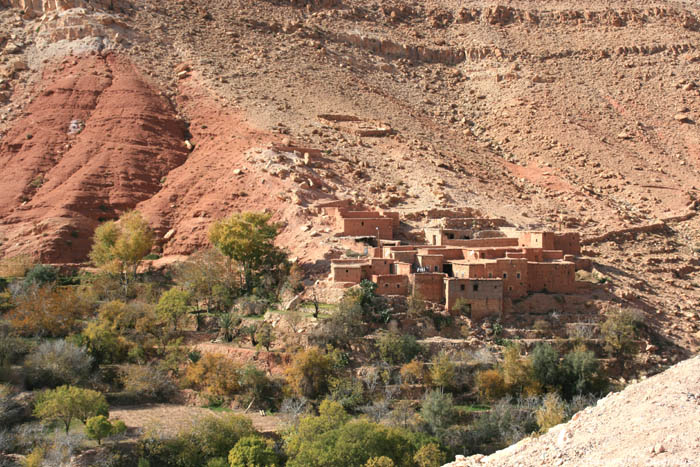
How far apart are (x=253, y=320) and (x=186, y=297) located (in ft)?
9.60

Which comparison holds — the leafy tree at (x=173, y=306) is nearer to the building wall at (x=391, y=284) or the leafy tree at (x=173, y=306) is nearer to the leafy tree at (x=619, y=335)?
the building wall at (x=391, y=284)

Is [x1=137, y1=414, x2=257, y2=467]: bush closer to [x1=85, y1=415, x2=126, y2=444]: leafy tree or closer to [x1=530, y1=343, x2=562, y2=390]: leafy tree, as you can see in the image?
[x1=85, y1=415, x2=126, y2=444]: leafy tree

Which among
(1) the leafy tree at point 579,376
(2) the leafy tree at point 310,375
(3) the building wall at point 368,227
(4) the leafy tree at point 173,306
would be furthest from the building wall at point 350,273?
(1) the leafy tree at point 579,376

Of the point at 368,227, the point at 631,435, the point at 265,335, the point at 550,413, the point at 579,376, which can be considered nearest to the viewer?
the point at 631,435

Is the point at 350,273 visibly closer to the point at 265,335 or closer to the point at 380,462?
the point at 265,335

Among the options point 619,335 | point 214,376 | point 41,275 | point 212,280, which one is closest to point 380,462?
point 214,376

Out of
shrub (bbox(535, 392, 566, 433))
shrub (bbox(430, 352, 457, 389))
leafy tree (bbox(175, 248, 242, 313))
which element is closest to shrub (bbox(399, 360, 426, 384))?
shrub (bbox(430, 352, 457, 389))

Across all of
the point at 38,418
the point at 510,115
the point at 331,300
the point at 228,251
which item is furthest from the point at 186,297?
the point at 510,115

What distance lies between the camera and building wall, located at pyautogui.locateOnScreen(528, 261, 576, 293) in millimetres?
29875

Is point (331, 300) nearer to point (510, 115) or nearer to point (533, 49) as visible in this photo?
point (510, 115)

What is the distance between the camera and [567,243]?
3425 cm

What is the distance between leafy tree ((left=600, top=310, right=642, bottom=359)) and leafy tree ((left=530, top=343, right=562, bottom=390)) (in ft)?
9.31

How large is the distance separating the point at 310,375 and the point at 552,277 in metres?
9.88

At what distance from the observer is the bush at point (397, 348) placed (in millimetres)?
26734
